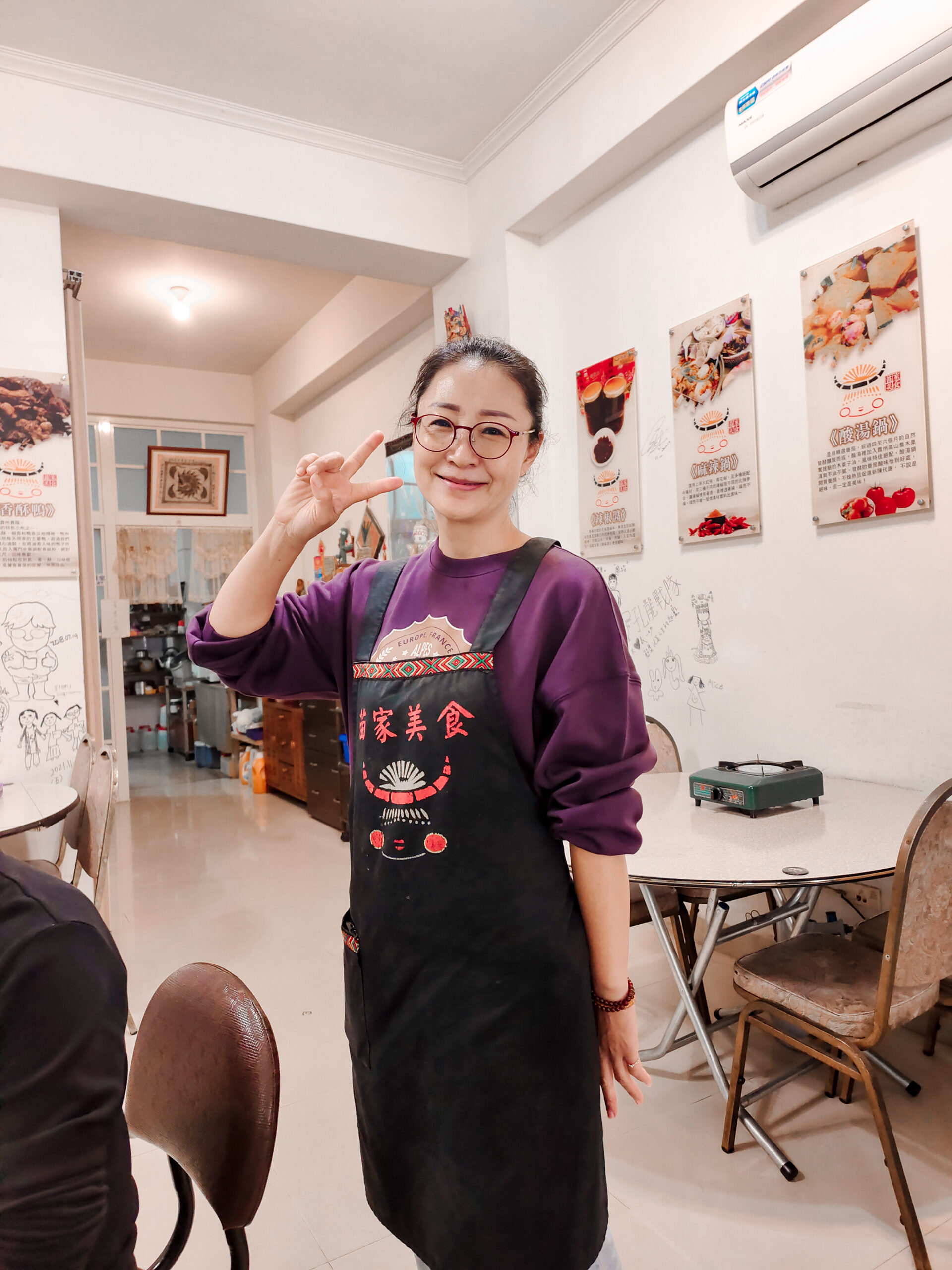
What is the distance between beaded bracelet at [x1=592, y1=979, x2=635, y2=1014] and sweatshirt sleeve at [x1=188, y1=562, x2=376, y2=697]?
0.61 meters

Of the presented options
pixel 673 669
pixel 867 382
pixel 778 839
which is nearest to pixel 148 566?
pixel 673 669

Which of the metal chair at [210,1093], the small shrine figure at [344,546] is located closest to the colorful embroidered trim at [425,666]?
the metal chair at [210,1093]

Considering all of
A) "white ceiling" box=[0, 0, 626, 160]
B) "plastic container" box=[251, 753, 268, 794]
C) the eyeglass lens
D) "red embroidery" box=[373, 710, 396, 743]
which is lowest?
"plastic container" box=[251, 753, 268, 794]

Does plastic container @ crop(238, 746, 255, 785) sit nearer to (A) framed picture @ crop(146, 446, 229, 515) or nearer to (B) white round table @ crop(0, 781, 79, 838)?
(A) framed picture @ crop(146, 446, 229, 515)

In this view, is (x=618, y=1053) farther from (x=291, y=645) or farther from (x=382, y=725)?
(x=291, y=645)

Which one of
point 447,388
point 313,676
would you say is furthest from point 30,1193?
point 447,388

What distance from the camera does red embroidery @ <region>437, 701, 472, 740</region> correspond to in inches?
41.8

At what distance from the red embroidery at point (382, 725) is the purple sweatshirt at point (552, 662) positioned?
0.28ft

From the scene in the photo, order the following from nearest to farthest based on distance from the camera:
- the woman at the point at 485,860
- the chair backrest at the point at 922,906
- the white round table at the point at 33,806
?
the woman at the point at 485,860 < the chair backrest at the point at 922,906 < the white round table at the point at 33,806

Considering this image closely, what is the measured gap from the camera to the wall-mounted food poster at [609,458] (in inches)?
138

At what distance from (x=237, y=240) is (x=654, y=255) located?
2.07 meters

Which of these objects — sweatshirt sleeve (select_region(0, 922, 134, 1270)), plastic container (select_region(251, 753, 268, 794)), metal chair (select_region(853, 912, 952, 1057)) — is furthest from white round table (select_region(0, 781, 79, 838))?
plastic container (select_region(251, 753, 268, 794))

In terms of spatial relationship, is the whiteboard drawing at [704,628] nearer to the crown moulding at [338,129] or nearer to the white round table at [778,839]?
the white round table at [778,839]

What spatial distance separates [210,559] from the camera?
7617 mm
